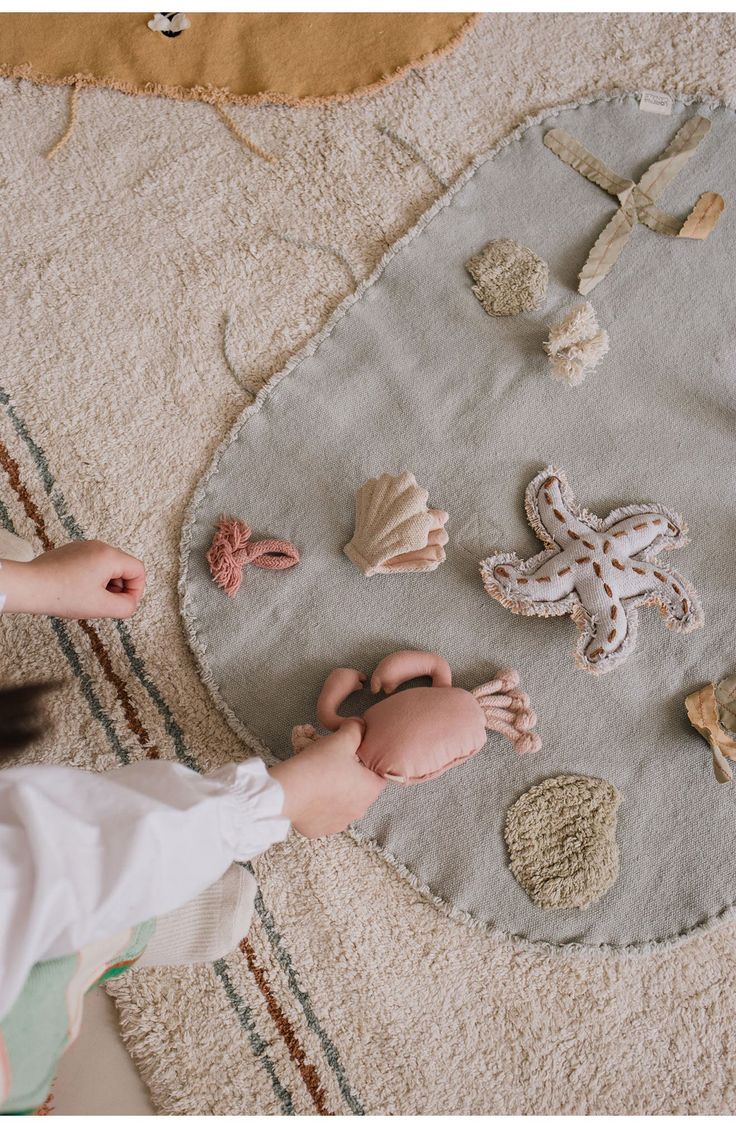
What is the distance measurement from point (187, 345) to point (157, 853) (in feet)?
1.91

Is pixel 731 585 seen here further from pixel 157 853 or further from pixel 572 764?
pixel 157 853

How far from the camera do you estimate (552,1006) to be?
35.9 inches

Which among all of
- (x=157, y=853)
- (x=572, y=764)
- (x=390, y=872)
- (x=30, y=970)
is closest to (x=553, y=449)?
(x=572, y=764)

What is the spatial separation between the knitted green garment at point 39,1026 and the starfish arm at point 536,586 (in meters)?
0.50

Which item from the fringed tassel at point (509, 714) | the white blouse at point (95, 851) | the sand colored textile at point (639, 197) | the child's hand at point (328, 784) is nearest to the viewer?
the white blouse at point (95, 851)

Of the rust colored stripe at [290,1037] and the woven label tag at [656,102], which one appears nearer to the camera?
the rust colored stripe at [290,1037]

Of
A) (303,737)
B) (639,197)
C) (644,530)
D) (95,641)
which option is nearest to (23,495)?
(95,641)

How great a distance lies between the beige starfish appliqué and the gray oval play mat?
0.07 feet

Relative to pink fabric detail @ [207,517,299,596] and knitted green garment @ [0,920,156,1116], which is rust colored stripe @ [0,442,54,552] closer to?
pink fabric detail @ [207,517,299,596]

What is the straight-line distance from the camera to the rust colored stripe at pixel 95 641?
3.07 ft

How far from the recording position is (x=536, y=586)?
929mm

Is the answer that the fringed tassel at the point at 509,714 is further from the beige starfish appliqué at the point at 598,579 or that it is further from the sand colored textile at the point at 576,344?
the sand colored textile at the point at 576,344

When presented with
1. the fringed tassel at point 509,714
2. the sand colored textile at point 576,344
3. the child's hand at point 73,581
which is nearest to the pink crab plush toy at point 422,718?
the fringed tassel at point 509,714

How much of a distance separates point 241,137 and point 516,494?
21.0 inches
